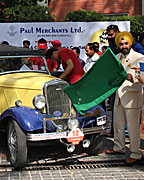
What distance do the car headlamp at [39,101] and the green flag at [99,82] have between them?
1.95 ft

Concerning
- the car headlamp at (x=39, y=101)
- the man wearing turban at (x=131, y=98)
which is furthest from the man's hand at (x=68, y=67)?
the man wearing turban at (x=131, y=98)

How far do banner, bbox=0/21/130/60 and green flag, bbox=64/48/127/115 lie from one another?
21.8 feet

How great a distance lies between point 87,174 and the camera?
551 cm

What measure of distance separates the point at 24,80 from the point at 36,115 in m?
0.94

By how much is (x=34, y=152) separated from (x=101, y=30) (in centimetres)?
651

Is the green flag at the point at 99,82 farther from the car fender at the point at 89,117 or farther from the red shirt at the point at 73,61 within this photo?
the red shirt at the point at 73,61

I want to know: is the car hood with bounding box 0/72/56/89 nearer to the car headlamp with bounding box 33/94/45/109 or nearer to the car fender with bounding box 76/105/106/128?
the car headlamp with bounding box 33/94/45/109

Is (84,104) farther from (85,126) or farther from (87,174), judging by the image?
(87,174)

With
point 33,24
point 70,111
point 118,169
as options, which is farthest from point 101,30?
point 118,169

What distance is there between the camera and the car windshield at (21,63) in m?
6.96

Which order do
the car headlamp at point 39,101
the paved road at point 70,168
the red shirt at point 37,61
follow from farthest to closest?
the red shirt at point 37,61 < the car headlamp at point 39,101 < the paved road at point 70,168

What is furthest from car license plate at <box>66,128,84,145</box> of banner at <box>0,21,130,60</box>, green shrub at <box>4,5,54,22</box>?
green shrub at <box>4,5,54,22</box>

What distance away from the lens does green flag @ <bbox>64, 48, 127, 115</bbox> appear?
5.23 metres

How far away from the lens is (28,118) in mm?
5676
